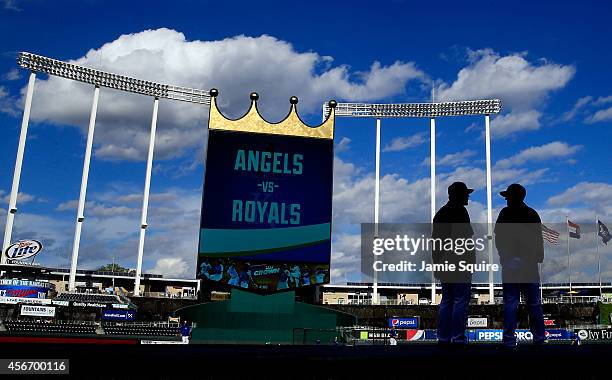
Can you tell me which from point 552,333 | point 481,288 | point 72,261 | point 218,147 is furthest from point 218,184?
point 481,288

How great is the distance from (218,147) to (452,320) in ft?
95.3

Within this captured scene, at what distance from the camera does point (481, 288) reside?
9069 cm

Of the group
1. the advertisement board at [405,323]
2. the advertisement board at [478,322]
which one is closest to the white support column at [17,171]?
the advertisement board at [405,323]

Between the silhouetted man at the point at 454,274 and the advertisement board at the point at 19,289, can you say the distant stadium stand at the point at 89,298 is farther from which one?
the silhouetted man at the point at 454,274

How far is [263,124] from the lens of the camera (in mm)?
35750

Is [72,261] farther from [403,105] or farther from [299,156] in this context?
[403,105]

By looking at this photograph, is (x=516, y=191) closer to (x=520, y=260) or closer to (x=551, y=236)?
(x=520, y=260)

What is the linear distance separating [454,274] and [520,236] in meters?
1.10

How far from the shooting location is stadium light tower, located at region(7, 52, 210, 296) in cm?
4674

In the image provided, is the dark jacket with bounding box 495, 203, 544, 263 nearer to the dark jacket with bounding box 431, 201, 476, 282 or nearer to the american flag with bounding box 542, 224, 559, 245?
the dark jacket with bounding box 431, 201, 476, 282

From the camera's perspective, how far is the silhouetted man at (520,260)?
7.12 m

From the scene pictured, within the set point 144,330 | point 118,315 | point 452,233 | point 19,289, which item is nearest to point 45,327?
point 144,330
